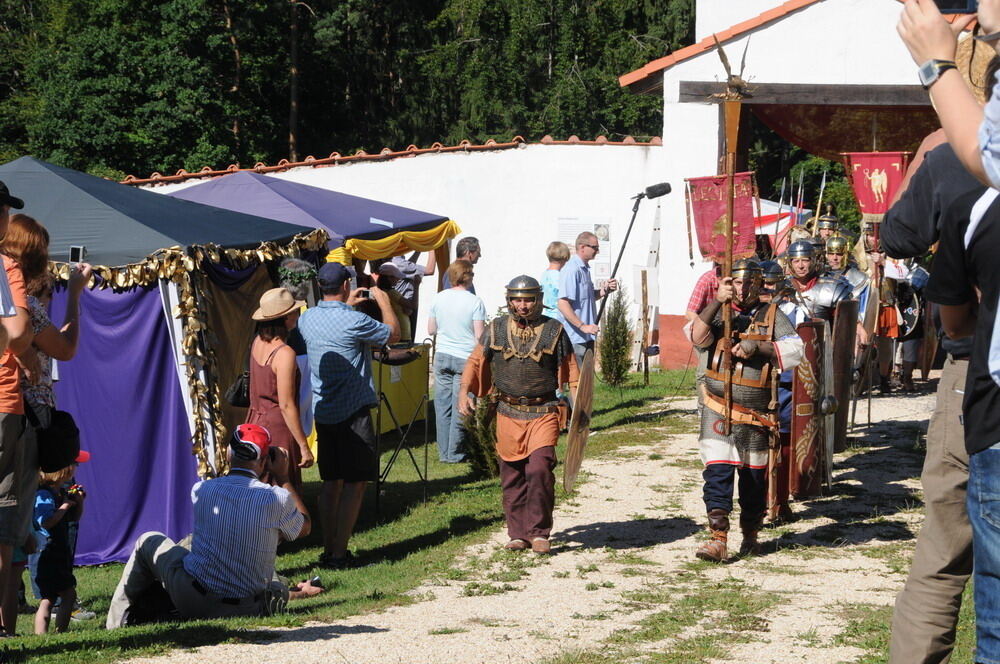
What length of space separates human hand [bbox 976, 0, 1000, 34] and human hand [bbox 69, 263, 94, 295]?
13.3 feet

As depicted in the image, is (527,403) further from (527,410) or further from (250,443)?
(250,443)

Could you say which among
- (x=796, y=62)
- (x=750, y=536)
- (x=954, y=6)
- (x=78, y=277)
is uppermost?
(x=796, y=62)

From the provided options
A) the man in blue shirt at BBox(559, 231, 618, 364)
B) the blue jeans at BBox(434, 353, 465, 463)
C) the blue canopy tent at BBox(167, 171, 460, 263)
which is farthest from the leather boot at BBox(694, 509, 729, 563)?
the blue canopy tent at BBox(167, 171, 460, 263)

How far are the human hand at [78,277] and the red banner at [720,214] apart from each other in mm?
5084

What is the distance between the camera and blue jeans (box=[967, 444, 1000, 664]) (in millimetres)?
2654

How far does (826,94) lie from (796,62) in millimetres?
548

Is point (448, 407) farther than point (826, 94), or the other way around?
point (826, 94)

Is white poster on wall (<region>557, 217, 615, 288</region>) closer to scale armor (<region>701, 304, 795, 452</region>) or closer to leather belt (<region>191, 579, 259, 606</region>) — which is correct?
scale armor (<region>701, 304, 795, 452</region>)

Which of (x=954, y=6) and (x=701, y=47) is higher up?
(x=701, y=47)

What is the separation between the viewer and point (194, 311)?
7832 millimetres

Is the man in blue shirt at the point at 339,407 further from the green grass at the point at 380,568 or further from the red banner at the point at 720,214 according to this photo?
the red banner at the point at 720,214

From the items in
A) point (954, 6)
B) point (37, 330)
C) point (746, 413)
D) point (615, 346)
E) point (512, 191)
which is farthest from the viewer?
point (512, 191)

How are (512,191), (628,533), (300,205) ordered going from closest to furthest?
(628,533) → (300,205) → (512,191)

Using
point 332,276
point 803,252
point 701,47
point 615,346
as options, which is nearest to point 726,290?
point 332,276
